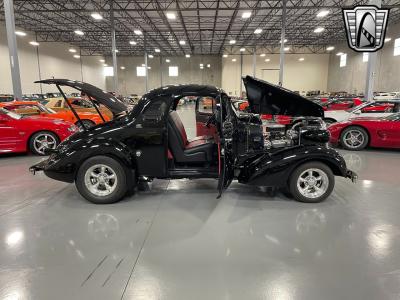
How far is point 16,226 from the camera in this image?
3482mm

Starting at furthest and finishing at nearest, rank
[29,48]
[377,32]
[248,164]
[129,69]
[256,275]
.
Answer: [129,69], [29,48], [377,32], [248,164], [256,275]

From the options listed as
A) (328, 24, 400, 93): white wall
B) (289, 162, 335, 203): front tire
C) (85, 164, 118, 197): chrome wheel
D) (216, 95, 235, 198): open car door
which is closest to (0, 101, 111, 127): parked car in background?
(85, 164, 118, 197): chrome wheel

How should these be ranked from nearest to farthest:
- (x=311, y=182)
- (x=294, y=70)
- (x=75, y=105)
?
(x=311, y=182) → (x=75, y=105) → (x=294, y=70)

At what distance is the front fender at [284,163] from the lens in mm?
4031

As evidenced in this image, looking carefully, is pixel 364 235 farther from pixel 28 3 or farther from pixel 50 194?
pixel 28 3

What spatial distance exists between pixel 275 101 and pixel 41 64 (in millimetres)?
29825

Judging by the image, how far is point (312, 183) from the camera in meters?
4.16

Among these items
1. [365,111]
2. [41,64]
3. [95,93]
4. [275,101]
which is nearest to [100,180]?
[95,93]

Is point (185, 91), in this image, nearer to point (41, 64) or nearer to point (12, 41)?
point (12, 41)

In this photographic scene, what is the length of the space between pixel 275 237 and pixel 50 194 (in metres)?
3.45

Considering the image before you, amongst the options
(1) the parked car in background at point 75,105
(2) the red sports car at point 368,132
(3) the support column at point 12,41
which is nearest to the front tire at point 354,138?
(2) the red sports car at point 368,132

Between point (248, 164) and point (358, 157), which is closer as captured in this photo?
point (248, 164)

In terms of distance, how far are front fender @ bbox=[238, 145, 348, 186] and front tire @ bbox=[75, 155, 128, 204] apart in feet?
5.81

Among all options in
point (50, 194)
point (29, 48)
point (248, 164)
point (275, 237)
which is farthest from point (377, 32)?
point (29, 48)
